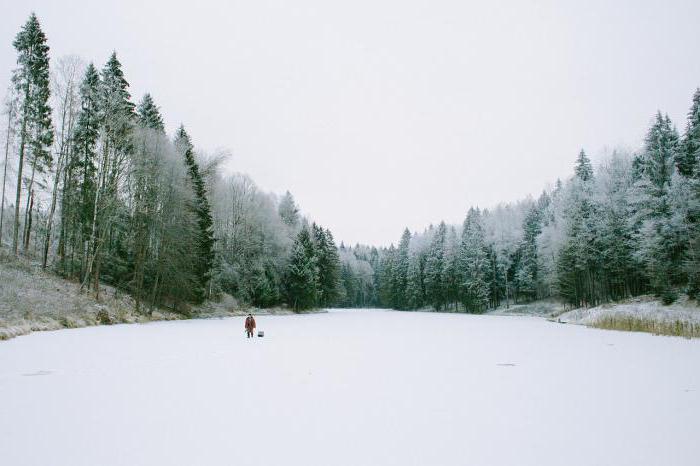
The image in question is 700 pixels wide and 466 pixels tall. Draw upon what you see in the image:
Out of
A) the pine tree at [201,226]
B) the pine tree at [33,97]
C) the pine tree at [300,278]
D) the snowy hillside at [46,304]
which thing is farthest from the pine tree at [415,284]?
the pine tree at [33,97]

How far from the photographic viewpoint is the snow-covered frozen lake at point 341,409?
5227 mm

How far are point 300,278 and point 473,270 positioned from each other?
92.9 feet

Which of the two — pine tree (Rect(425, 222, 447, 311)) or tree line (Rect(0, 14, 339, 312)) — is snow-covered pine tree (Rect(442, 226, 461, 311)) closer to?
pine tree (Rect(425, 222, 447, 311))

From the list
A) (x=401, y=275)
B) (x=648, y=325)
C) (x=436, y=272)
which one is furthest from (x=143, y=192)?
(x=401, y=275)

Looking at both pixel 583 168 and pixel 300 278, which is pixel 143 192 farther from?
pixel 583 168

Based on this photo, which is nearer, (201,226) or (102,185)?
(102,185)

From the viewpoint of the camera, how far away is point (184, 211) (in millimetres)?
33062

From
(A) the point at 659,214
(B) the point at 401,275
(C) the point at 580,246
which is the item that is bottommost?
(B) the point at 401,275

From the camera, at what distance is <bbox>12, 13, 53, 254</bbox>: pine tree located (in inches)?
1066

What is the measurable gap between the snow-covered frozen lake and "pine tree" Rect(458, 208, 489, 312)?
55647 mm

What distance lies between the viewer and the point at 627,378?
1027cm

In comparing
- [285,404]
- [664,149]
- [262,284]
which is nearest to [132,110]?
[262,284]

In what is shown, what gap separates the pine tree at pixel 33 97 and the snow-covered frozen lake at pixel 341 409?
1892 cm

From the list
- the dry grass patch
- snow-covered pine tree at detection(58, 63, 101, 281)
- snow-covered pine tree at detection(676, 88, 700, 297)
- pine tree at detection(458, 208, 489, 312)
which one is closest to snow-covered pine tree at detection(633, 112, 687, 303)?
snow-covered pine tree at detection(676, 88, 700, 297)
